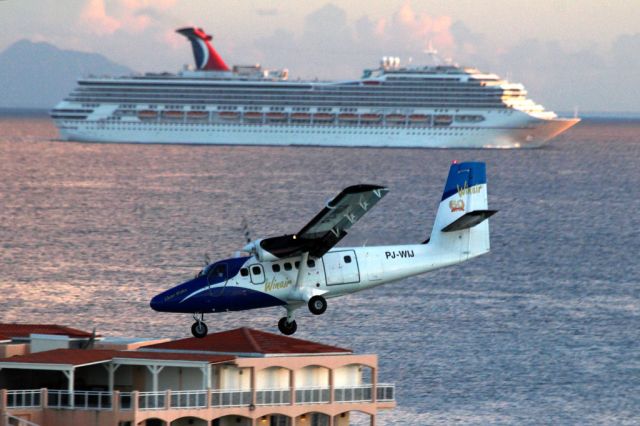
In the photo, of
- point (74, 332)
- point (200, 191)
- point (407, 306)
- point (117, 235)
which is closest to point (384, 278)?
point (74, 332)

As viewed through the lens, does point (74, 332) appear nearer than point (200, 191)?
Yes

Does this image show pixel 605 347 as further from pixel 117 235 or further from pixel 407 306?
A: pixel 117 235

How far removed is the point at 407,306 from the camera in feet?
278

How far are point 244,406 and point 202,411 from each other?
1562 millimetres

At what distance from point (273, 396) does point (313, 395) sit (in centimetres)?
132

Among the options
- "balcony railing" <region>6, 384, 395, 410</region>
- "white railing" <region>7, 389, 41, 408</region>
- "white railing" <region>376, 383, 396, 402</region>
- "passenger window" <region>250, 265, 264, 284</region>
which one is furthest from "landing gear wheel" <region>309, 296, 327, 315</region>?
"white railing" <region>376, 383, 396, 402</region>

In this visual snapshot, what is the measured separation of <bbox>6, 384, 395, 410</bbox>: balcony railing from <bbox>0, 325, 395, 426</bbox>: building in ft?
0.09

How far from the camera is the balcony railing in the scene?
42.6 meters

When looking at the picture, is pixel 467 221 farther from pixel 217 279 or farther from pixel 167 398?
pixel 167 398

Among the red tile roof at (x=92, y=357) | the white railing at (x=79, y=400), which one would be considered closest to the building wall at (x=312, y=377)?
the red tile roof at (x=92, y=357)

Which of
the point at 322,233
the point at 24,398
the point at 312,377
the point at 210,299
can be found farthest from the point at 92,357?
the point at 322,233

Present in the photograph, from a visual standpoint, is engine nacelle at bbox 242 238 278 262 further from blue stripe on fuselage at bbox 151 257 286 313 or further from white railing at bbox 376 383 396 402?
white railing at bbox 376 383 396 402

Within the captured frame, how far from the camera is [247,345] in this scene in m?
45.9

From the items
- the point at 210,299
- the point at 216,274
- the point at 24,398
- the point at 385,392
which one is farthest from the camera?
the point at 385,392
